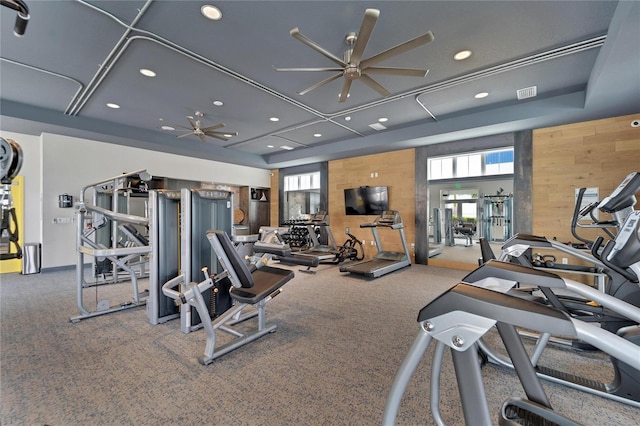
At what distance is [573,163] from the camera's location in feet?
15.9

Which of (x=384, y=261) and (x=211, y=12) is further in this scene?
(x=384, y=261)

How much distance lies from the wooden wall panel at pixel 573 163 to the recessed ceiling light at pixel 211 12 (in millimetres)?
5862

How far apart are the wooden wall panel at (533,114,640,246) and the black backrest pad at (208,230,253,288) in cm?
570

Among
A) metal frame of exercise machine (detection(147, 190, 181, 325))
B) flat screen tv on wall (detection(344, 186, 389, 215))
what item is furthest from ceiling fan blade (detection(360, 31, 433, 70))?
flat screen tv on wall (detection(344, 186, 389, 215))

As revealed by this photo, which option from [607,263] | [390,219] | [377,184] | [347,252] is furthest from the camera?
[377,184]

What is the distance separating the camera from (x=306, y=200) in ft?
32.9

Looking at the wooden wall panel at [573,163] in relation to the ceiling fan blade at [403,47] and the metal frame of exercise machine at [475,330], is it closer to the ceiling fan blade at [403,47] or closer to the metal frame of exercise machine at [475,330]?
the ceiling fan blade at [403,47]

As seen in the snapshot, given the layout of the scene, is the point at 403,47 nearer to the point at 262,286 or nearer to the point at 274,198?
the point at 262,286

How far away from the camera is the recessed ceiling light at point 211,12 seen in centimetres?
261

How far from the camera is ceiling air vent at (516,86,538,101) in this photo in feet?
13.9

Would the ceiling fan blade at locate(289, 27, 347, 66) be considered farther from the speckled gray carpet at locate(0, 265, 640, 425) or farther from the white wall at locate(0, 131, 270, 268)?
the white wall at locate(0, 131, 270, 268)

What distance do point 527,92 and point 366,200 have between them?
164 inches

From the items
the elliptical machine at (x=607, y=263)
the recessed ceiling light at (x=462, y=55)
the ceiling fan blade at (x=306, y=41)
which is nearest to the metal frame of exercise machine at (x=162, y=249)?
the ceiling fan blade at (x=306, y=41)

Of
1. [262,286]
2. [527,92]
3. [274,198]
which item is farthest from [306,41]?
[274,198]
